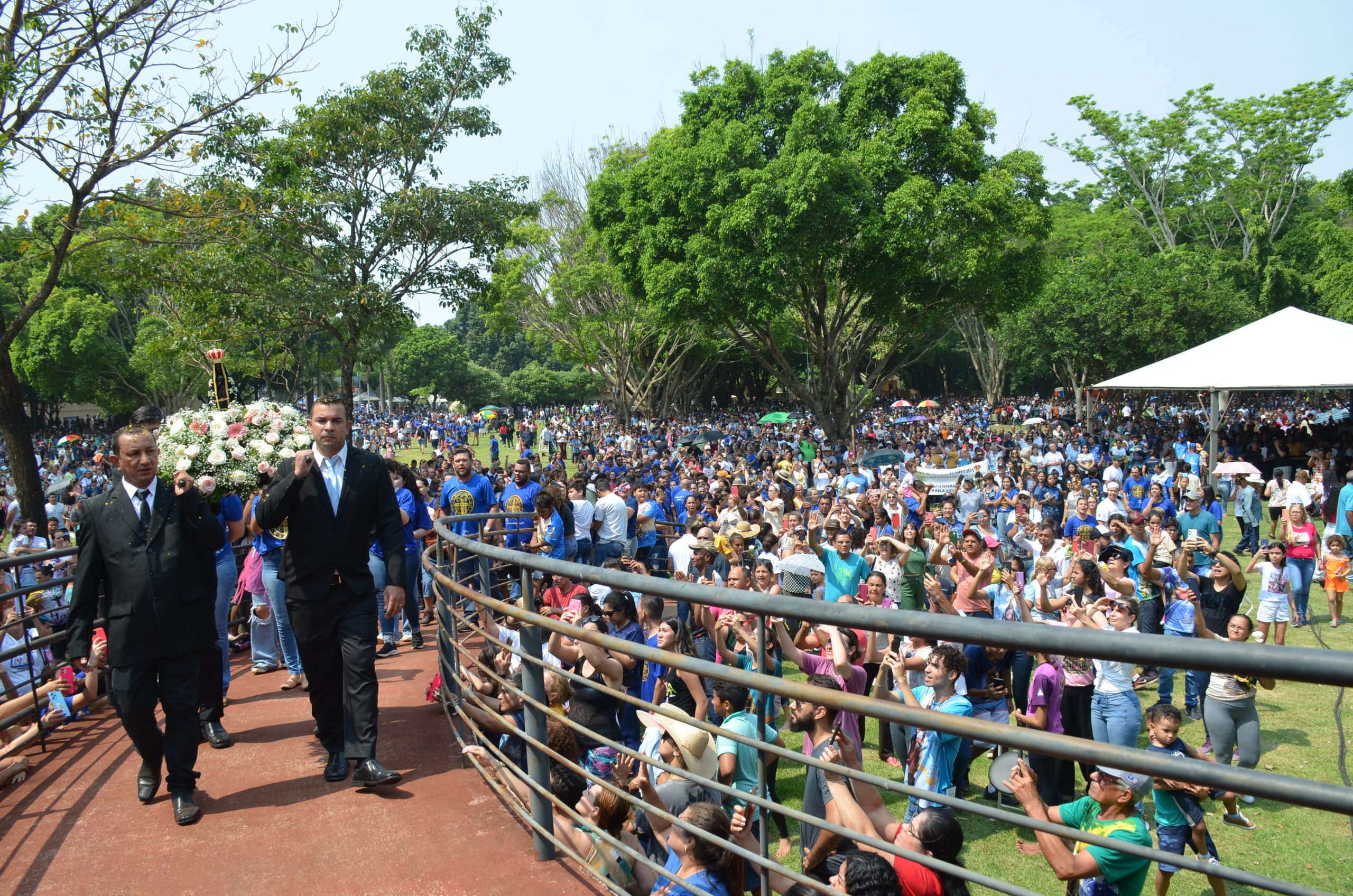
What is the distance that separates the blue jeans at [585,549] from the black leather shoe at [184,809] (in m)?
6.81

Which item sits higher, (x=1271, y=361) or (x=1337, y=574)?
(x=1271, y=361)

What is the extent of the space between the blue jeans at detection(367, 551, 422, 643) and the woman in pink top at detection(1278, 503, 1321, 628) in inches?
347

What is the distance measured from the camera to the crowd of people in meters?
3.50

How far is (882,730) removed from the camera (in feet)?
22.0

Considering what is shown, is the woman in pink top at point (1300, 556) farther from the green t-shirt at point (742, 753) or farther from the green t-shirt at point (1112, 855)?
the green t-shirt at point (742, 753)

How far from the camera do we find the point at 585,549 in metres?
10.9

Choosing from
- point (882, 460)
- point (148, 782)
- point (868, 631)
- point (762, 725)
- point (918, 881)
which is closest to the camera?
point (762, 725)

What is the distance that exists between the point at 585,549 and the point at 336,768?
6.61 meters

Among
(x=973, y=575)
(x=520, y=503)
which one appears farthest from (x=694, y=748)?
(x=520, y=503)

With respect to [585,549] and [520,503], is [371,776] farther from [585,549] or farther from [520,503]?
[585,549]

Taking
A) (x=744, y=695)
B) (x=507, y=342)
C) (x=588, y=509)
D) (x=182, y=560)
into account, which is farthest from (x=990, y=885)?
(x=507, y=342)

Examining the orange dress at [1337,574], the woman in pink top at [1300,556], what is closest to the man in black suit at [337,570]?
the woman in pink top at [1300,556]

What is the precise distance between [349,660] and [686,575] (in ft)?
18.5

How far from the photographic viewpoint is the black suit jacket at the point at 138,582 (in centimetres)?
407
